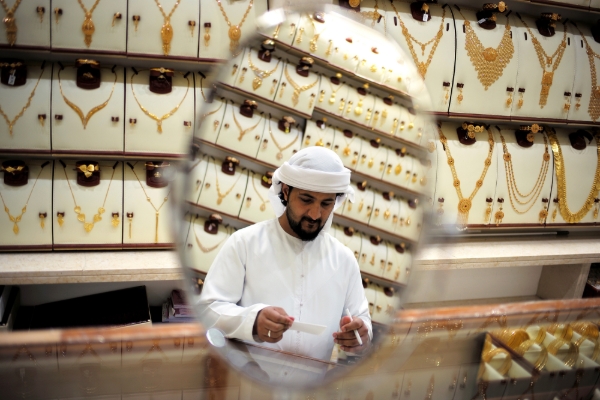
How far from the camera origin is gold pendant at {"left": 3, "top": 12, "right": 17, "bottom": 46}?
5.08ft

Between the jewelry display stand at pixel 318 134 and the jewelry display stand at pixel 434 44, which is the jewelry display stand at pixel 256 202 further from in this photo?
the jewelry display stand at pixel 434 44

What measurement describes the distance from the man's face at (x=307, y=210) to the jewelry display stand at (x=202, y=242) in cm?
7

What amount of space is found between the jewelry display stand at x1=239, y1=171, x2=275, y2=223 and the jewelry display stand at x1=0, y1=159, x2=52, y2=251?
4.47 feet

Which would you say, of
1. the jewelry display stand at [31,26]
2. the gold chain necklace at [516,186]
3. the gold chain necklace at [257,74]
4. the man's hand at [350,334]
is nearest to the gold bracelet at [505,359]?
the man's hand at [350,334]

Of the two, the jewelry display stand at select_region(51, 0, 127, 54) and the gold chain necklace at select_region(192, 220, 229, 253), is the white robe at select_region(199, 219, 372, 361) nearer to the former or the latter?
the gold chain necklace at select_region(192, 220, 229, 253)

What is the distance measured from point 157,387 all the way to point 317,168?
389 millimetres

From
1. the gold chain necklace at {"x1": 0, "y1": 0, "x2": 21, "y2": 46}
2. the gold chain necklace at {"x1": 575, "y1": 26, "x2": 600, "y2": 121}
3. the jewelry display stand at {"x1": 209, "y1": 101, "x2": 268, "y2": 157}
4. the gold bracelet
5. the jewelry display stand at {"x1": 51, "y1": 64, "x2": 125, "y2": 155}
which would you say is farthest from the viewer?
the gold chain necklace at {"x1": 575, "y1": 26, "x2": 600, "y2": 121}

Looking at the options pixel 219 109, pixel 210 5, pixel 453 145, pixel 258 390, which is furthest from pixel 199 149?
pixel 453 145

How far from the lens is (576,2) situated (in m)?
2.08

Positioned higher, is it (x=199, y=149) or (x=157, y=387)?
(x=199, y=149)

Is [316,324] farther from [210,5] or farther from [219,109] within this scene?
[210,5]

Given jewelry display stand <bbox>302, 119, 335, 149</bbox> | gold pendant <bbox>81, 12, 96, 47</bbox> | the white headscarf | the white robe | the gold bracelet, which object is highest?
gold pendant <bbox>81, 12, 96, 47</bbox>

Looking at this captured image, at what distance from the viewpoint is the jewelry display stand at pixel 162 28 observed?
163 cm

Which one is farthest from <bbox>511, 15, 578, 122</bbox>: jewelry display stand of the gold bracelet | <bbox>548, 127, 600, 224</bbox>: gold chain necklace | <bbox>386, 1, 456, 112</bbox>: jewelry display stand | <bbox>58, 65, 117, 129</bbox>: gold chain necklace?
<bbox>58, 65, 117, 129</bbox>: gold chain necklace
